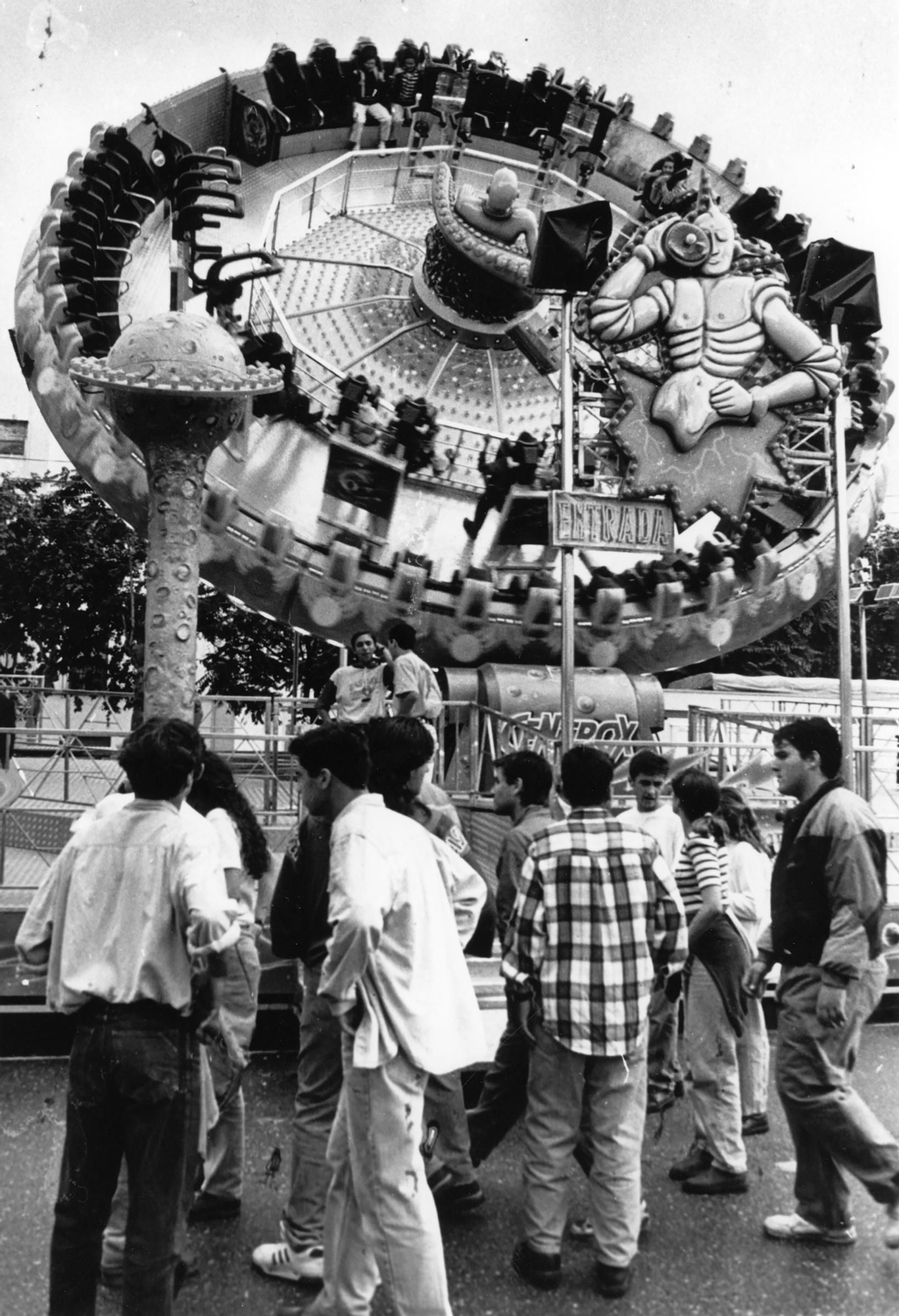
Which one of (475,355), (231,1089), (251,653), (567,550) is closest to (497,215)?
(475,355)

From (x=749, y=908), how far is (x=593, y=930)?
5.81 feet

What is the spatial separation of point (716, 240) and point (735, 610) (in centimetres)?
421

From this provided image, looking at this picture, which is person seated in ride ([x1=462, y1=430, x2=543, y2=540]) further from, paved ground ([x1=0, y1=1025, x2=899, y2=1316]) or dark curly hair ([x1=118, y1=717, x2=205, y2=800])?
dark curly hair ([x1=118, y1=717, x2=205, y2=800])

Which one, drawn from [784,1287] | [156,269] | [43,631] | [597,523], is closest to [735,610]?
[597,523]

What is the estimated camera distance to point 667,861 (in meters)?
5.91

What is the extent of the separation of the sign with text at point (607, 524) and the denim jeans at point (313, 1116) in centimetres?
453

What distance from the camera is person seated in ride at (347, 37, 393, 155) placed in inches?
608

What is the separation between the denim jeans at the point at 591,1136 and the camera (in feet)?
14.7

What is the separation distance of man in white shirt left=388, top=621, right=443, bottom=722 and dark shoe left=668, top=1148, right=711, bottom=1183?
3960mm

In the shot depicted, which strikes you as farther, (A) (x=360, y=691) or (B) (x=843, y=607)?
(A) (x=360, y=691)

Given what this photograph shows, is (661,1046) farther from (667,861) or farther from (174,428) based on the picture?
(174,428)

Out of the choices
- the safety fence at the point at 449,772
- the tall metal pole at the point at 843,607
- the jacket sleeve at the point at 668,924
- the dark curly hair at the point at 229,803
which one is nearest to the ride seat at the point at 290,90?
the safety fence at the point at 449,772

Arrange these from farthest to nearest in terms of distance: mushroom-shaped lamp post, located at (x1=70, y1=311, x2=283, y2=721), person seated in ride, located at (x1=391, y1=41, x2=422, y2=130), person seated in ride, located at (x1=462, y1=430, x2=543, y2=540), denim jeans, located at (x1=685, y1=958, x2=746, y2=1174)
Answer: 1. person seated in ride, located at (x1=391, y1=41, x2=422, y2=130)
2. person seated in ride, located at (x1=462, y1=430, x2=543, y2=540)
3. mushroom-shaped lamp post, located at (x1=70, y1=311, x2=283, y2=721)
4. denim jeans, located at (x1=685, y1=958, x2=746, y2=1174)

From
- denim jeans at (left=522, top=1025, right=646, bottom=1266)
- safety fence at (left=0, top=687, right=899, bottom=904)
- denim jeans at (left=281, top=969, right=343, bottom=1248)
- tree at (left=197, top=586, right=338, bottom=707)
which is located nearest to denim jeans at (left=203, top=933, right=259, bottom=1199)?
denim jeans at (left=281, top=969, right=343, bottom=1248)
